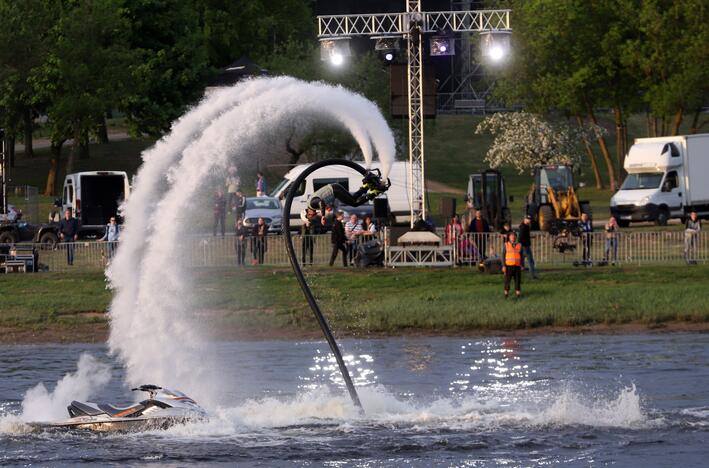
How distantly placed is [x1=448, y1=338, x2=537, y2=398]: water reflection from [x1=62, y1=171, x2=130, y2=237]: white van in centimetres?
2902

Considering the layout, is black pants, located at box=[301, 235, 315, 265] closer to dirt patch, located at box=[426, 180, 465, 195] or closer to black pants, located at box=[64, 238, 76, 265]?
black pants, located at box=[64, 238, 76, 265]

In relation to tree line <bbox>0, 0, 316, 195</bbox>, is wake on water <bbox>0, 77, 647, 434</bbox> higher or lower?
lower

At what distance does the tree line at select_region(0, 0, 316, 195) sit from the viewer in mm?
73988

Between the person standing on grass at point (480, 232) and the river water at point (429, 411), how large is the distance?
32.0 ft

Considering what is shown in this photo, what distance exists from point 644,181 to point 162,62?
3194 centimetres

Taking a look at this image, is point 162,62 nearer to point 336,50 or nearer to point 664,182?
point 664,182

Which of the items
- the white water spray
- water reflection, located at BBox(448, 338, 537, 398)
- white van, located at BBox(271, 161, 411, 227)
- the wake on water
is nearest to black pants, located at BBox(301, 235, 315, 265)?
water reflection, located at BBox(448, 338, 537, 398)

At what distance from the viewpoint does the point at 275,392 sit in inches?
1070

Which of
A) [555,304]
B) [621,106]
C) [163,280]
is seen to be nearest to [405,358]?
[555,304]

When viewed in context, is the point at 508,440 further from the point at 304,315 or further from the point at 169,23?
the point at 169,23

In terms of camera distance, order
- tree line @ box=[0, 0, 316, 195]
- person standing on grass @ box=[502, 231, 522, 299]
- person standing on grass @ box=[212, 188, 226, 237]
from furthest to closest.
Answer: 1. tree line @ box=[0, 0, 316, 195]
2. person standing on grass @ box=[212, 188, 226, 237]
3. person standing on grass @ box=[502, 231, 522, 299]

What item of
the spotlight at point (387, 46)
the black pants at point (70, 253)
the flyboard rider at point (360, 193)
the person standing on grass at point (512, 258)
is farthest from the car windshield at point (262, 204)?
the flyboard rider at point (360, 193)

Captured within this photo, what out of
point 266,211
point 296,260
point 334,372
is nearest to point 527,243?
point 334,372

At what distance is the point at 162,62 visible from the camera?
274 ft
